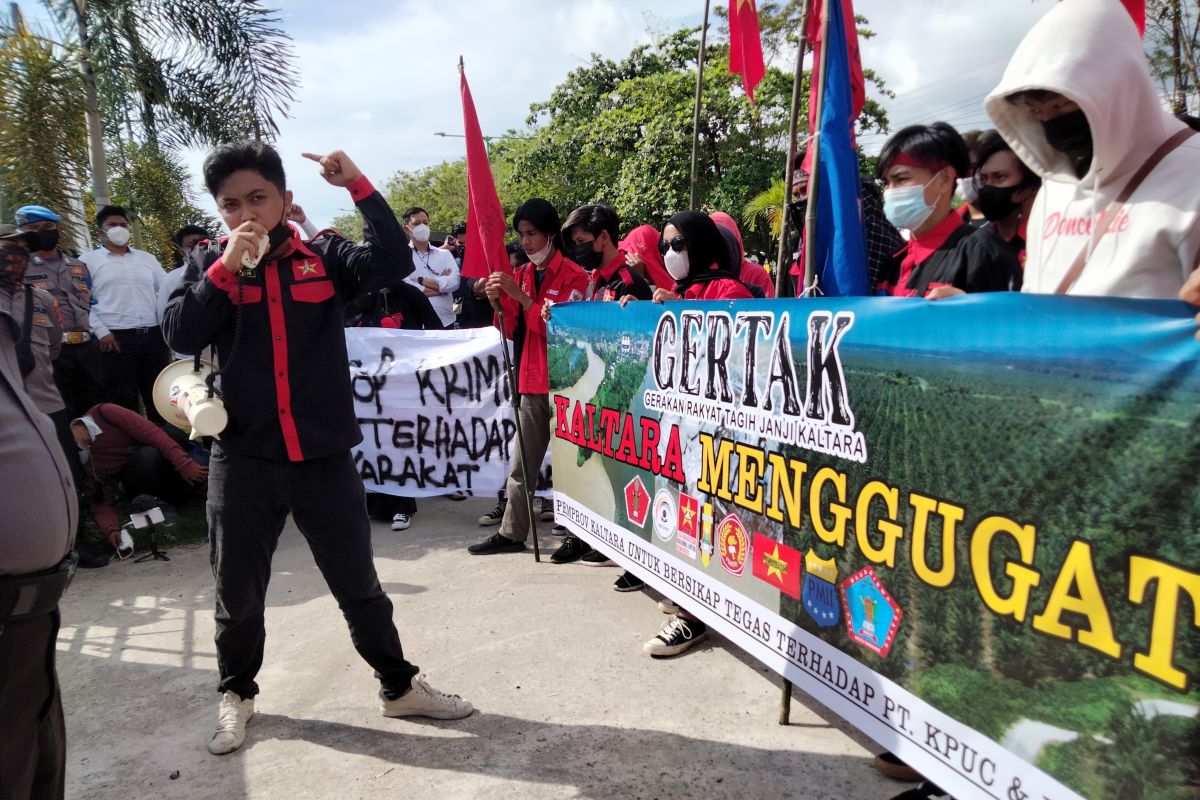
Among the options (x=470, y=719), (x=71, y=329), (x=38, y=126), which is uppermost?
(x=38, y=126)

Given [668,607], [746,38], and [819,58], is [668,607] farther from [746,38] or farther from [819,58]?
[746,38]

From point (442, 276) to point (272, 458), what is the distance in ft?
18.5

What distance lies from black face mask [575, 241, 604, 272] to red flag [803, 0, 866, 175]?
1.49m

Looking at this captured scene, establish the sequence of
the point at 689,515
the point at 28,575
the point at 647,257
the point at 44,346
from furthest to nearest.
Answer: the point at 647,257
the point at 44,346
the point at 689,515
the point at 28,575

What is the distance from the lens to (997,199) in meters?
2.86

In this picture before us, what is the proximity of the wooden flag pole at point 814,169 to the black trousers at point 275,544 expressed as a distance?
5.99 ft

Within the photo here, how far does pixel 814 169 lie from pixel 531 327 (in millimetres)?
2242

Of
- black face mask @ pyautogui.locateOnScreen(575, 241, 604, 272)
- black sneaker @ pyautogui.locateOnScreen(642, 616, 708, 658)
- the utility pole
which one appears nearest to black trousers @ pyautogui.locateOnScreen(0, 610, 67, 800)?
black sneaker @ pyautogui.locateOnScreen(642, 616, 708, 658)

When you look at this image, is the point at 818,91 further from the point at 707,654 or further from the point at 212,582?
the point at 212,582

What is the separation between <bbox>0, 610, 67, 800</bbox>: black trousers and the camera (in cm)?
181

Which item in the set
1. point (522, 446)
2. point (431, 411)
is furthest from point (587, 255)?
point (431, 411)

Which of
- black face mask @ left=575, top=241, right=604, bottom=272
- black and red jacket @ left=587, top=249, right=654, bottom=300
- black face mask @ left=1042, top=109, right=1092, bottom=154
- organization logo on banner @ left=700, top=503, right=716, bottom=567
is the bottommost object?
organization logo on banner @ left=700, top=503, right=716, bottom=567

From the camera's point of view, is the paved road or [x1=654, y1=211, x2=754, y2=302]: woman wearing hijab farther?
[x1=654, y1=211, x2=754, y2=302]: woman wearing hijab

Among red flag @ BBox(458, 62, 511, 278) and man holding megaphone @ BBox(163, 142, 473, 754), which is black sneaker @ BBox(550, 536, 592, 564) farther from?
man holding megaphone @ BBox(163, 142, 473, 754)
